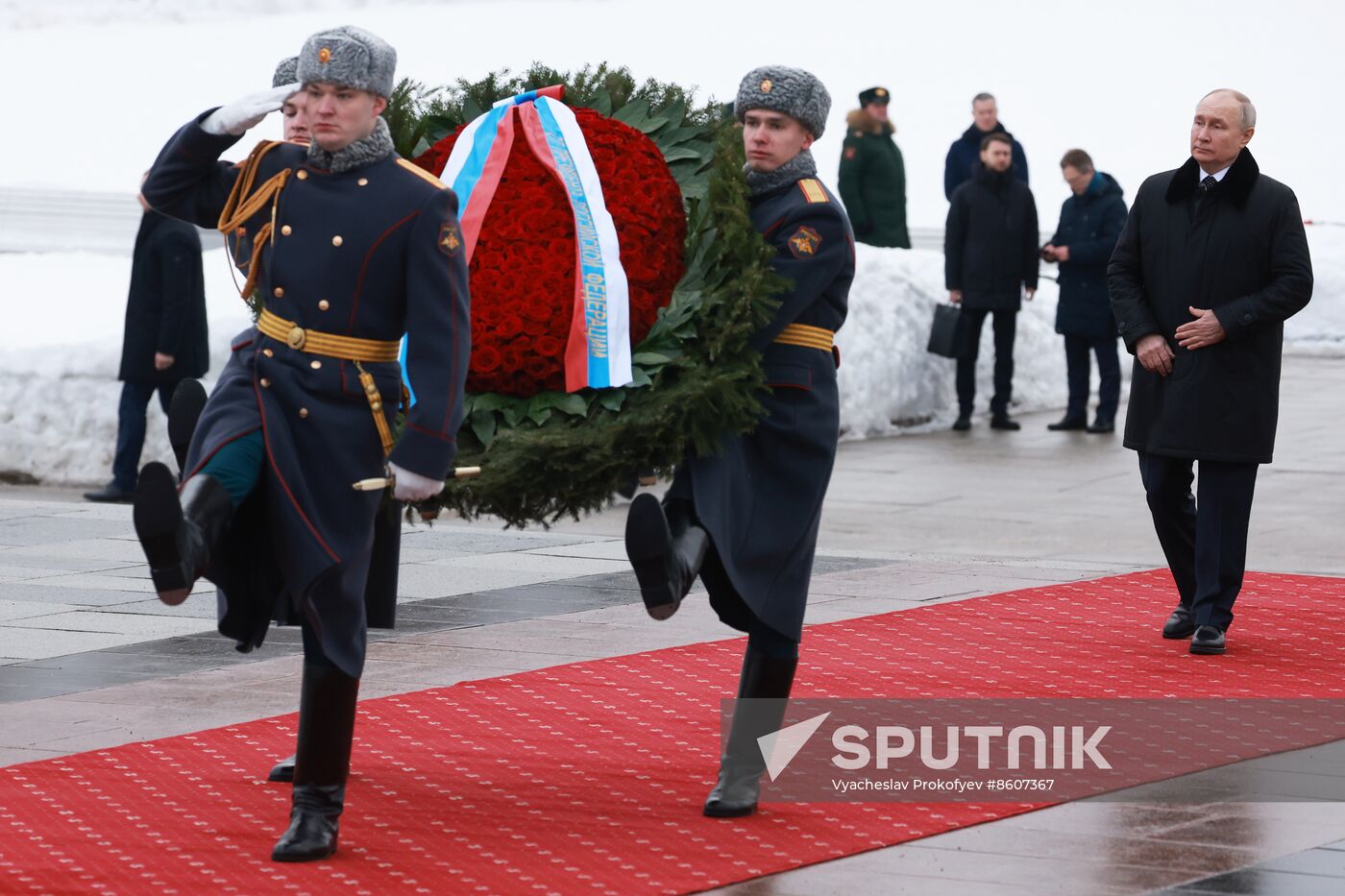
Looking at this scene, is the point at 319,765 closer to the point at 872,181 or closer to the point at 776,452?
the point at 776,452

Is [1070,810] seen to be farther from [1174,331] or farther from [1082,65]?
[1082,65]

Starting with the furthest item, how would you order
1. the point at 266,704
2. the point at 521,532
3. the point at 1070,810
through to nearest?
the point at 521,532 → the point at 266,704 → the point at 1070,810

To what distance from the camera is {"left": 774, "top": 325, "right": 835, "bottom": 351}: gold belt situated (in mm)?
5641

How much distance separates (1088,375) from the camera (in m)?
15.6

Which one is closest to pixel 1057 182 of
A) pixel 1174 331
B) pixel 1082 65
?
pixel 1082 65

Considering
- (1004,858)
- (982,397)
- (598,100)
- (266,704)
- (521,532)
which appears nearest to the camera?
(1004,858)

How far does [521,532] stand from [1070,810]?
5989 millimetres

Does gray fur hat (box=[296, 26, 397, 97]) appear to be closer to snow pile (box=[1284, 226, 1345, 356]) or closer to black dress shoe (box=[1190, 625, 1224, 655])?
black dress shoe (box=[1190, 625, 1224, 655])

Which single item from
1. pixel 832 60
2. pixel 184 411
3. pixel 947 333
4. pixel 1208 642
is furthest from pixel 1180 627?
pixel 832 60

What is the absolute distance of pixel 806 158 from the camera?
18.8 ft

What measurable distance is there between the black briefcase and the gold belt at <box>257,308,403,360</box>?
1055 centimetres

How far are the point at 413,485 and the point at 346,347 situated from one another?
348mm

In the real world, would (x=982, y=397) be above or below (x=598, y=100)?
below

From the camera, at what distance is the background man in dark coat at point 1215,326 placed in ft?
26.3
